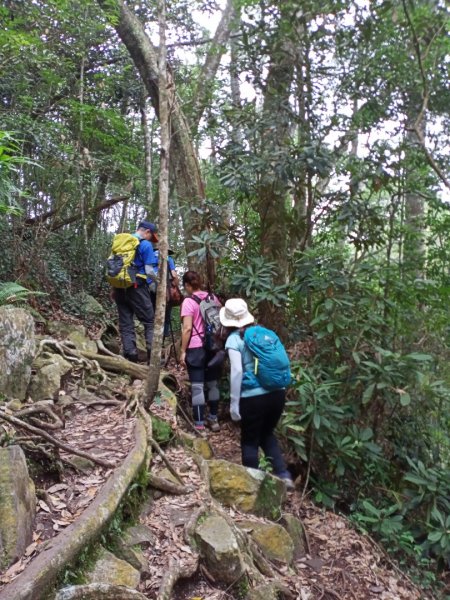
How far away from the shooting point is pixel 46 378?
5.09 meters

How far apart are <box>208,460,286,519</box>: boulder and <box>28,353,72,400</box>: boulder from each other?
5.66 ft

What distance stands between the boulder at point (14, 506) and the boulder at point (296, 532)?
2.70 m

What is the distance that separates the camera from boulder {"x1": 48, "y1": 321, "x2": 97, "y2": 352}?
22.6ft

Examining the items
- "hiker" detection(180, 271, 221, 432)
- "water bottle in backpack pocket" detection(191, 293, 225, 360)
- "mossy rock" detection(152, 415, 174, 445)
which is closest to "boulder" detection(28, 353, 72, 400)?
"mossy rock" detection(152, 415, 174, 445)

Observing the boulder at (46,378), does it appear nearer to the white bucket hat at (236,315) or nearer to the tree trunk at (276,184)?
the white bucket hat at (236,315)

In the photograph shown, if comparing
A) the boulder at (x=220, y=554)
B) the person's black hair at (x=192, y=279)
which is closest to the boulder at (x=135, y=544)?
the boulder at (x=220, y=554)

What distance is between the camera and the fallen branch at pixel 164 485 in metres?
4.14

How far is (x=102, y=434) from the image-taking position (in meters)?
4.54

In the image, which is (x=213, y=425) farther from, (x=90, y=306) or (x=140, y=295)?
(x=90, y=306)

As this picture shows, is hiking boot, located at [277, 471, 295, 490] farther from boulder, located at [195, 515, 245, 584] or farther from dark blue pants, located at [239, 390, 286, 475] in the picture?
boulder, located at [195, 515, 245, 584]

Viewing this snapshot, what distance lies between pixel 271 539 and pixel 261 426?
3.80 feet

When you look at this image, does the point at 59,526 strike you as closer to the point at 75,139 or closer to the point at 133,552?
the point at 133,552

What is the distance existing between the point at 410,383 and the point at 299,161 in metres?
3.01

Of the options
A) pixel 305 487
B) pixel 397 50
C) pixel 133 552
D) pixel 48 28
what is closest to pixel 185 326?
pixel 305 487
